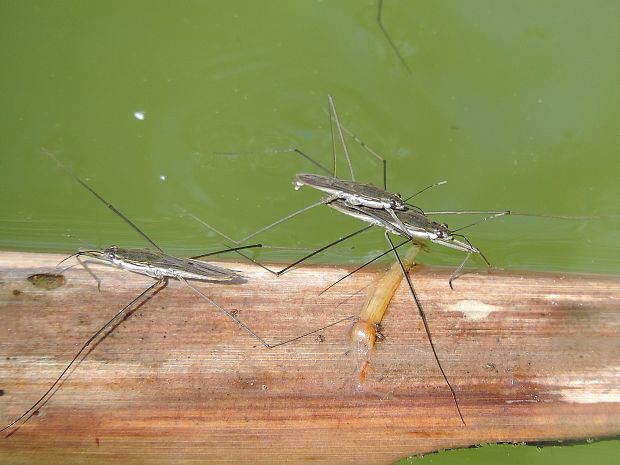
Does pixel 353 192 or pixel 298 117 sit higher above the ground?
pixel 298 117

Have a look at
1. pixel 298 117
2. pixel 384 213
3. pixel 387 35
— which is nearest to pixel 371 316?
pixel 384 213

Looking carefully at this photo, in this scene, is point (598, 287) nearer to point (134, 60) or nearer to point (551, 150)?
point (551, 150)

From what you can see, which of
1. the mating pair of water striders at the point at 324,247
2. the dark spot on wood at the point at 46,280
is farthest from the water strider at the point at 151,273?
the dark spot on wood at the point at 46,280

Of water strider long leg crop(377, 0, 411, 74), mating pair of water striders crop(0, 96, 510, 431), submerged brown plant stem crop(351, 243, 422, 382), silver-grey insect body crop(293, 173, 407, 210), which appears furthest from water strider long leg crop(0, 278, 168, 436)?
water strider long leg crop(377, 0, 411, 74)

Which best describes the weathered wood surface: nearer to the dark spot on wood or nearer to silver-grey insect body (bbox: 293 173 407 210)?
the dark spot on wood

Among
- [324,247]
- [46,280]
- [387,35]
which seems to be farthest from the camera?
[387,35]

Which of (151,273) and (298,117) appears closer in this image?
(151,273)

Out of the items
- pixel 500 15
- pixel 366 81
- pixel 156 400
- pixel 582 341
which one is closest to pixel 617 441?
pixel 582 341

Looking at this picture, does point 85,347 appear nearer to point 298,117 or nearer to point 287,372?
point 287,372
